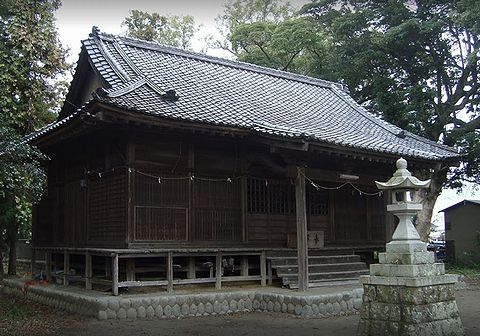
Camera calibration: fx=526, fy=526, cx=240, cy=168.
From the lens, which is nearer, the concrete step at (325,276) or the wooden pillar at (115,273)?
the wooden pillar at (115,273)

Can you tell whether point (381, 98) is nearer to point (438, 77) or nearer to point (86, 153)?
point (438, 77)

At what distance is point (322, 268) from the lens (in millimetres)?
14281

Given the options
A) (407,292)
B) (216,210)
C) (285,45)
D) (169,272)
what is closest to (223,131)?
(216,210)

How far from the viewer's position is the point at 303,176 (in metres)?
12.9

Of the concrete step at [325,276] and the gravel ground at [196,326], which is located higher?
the concrete step at [325,276]

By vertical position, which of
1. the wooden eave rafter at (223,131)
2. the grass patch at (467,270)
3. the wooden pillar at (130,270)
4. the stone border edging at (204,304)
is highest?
the wooden eave rafter at (223,131)

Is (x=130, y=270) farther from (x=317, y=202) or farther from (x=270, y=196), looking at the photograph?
(x=317, y=202)

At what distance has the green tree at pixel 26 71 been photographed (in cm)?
1853

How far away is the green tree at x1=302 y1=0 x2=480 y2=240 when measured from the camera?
2423 centimetres

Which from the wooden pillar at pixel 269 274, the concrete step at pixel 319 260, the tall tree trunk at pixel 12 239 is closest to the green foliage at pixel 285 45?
the concrete step at pixel 319 260

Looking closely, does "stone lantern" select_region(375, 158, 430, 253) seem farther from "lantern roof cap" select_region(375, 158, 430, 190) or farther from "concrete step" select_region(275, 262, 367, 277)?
"concrete step" select_region(275, 262, 367, 277)

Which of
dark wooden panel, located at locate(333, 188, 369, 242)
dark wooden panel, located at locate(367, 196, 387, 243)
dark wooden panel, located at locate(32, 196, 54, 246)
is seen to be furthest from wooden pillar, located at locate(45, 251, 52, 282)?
dark wooden panel, located at locate(367, 196, 387, 243)

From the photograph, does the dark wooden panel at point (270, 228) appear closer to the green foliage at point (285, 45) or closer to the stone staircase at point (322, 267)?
the stone staircase at point (322, 267)

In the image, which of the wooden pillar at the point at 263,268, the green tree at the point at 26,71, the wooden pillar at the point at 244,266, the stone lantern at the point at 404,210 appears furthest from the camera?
the green tree at the point at 26,71
